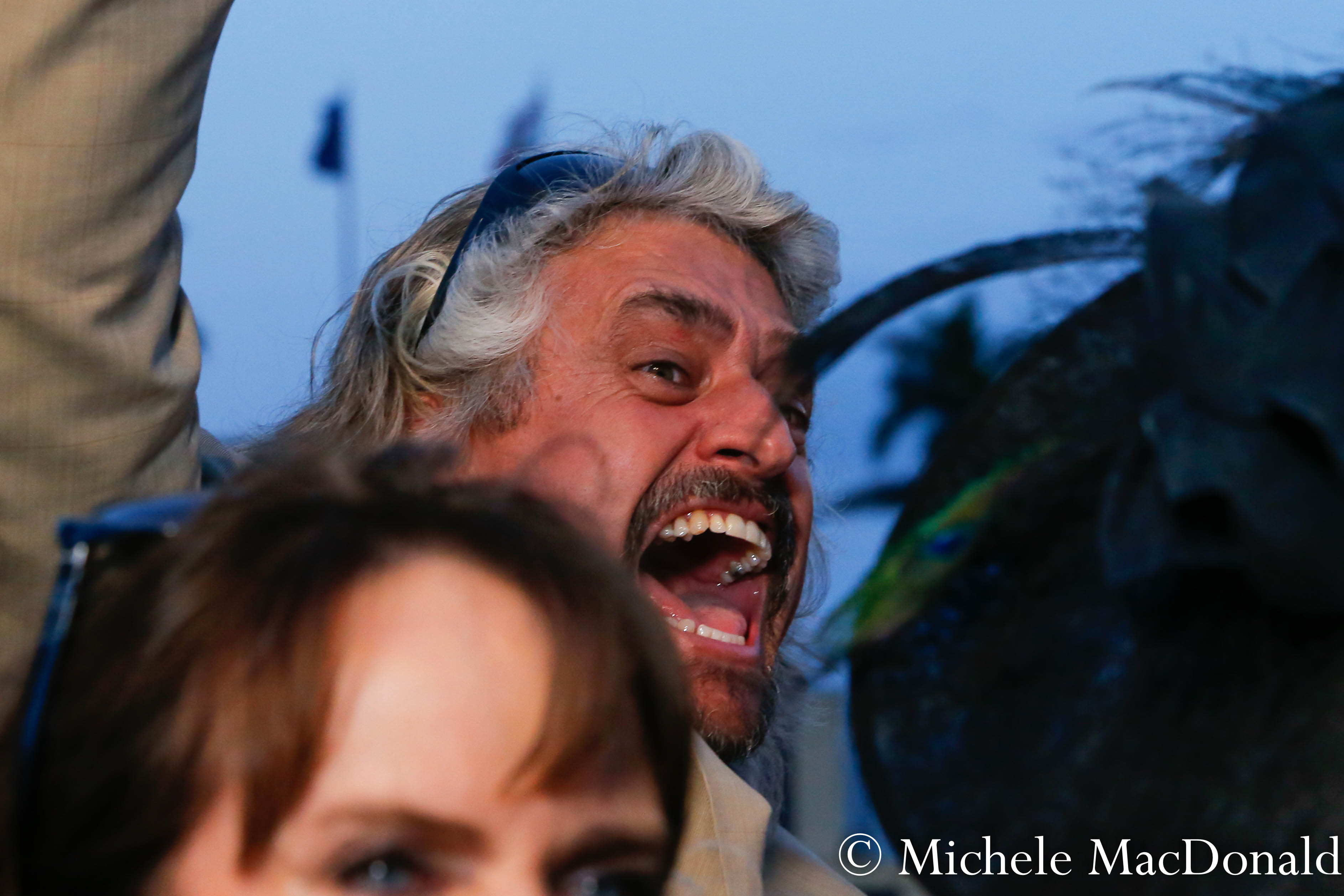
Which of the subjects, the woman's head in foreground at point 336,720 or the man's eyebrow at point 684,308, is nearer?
the woman's head in foreground at point 336,720

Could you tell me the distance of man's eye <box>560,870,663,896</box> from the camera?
3.56ft

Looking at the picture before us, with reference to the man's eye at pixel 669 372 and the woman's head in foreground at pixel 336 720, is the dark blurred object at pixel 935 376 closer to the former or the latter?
the woman's head in foreground at pixel 336 720

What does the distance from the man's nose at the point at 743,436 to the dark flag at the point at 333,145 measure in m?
13.3

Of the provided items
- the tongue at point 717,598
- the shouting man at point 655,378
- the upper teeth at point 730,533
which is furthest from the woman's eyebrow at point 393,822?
the tongue at point 717,598

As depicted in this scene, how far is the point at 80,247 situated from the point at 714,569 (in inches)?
68.4

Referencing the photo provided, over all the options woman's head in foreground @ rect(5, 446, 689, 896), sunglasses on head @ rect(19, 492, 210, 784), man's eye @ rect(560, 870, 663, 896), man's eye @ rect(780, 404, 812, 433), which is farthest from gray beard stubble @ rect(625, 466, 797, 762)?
sunglasses on head @ rect(19, 492, 210, 784)

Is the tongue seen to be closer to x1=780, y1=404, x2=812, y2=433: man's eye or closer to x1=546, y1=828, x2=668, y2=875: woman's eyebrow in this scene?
x1=780, y1=404, x2=812, y2=433: man's eye

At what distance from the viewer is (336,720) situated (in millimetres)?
1009

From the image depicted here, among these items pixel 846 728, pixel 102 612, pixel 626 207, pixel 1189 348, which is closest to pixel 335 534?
pixel 102 612

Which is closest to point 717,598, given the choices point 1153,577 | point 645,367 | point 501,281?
point 645,367

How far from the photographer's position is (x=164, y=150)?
1.41 meters

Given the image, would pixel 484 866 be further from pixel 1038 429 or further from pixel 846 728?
pixel 1038 429

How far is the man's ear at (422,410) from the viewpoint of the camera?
2.82m

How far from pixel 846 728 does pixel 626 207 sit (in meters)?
1.99
